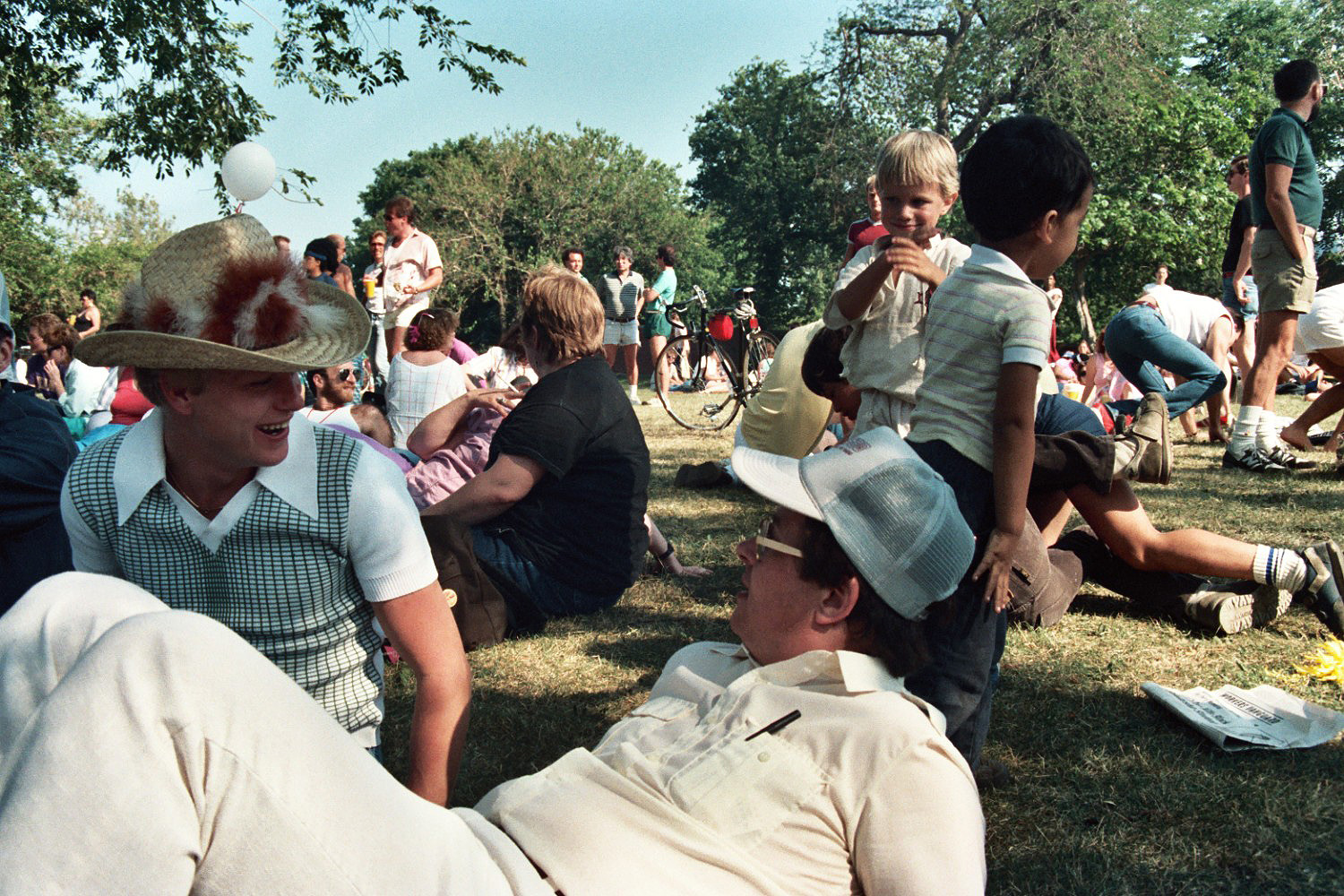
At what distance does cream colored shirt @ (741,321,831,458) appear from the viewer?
542 centimetres

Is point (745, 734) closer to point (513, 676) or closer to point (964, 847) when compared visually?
point (964, 847)

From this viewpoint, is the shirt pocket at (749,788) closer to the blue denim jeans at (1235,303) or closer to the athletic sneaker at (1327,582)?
the athletic sneaker at (1327,582)

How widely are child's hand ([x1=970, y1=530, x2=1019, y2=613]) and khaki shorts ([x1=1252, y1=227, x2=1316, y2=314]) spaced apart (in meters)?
5.05

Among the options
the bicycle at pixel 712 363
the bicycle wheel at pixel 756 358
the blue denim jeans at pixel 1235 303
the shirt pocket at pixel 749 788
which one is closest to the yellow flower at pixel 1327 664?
the shirt pocket at pixel 749 788

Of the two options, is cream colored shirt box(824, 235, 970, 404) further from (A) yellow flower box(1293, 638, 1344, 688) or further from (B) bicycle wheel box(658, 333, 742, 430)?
(B) bicycle wheel box(658, 333, 742, 430)

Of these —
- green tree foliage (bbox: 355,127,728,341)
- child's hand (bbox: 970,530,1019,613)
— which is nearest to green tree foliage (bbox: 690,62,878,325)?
green tree foliage (bbox: 355,127,728,341)

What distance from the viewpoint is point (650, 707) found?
1.99m

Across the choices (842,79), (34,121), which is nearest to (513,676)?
(34,121)

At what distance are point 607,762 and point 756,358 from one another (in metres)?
10.3

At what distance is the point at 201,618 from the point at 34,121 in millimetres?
11113

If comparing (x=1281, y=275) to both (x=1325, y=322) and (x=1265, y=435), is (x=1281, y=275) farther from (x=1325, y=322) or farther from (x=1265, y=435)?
(x=1265, y=435)

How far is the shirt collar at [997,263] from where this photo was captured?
255cm

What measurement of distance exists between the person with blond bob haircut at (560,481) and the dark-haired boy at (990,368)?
172 cm

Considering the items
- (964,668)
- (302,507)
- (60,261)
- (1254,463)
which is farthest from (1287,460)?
(60,261)
